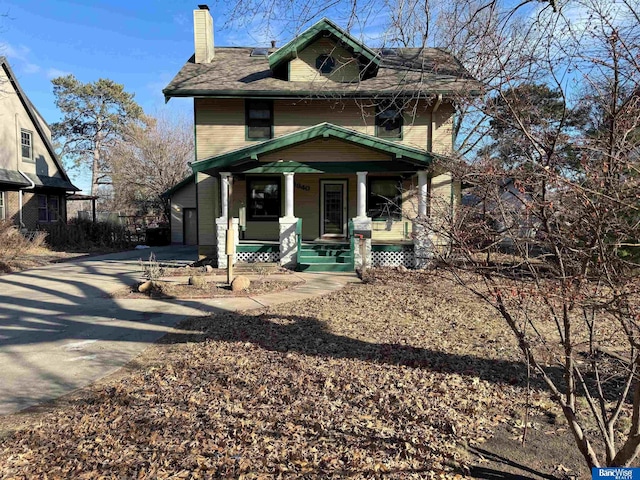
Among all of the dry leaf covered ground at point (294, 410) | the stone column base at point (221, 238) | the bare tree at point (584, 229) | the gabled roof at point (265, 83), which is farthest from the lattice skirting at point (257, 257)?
the bare tree at point (584, 229)

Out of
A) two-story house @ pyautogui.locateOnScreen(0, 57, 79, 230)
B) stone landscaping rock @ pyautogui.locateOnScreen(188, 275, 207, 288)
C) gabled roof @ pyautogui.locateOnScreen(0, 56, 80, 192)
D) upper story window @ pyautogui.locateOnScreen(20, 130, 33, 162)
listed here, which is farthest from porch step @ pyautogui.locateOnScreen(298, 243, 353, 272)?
upper story window @ pyautogui.locateOnScreen(20, 130, 33, 162)

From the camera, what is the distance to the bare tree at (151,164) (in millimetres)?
30391

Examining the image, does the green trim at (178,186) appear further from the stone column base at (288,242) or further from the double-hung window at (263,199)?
the stone column base at (288,242)

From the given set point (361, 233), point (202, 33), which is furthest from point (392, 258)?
point (202, 33)

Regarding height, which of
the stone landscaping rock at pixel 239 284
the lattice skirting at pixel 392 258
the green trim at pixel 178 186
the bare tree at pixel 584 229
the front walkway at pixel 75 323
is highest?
the green trim at pixel 178 186

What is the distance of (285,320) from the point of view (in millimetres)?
6648

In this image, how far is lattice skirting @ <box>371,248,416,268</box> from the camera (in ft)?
42.6

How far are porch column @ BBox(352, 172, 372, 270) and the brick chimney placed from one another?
28.9 feet

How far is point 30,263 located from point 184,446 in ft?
50.1

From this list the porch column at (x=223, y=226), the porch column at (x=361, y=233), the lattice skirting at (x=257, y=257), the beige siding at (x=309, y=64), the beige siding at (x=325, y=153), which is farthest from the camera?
the beige siding at (x=309, y=64)

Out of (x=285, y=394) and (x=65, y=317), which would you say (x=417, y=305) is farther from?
(x=65, y=317)

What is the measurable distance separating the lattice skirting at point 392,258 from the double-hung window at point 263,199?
4370 millimetres

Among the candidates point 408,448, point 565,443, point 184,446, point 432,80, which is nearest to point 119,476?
point 184,446

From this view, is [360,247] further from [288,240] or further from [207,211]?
[207,211]
